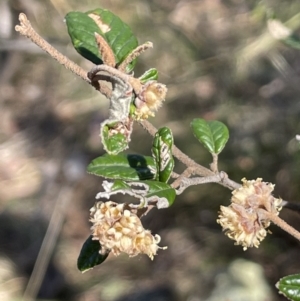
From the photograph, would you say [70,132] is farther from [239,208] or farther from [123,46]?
[239,208]

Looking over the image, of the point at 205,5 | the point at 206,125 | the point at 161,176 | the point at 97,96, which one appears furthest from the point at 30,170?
the point at 161,176

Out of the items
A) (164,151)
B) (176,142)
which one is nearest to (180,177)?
(164,151)

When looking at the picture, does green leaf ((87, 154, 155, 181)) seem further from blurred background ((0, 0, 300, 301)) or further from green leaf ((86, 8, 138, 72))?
blurred background ((0, 0, 300, 301))

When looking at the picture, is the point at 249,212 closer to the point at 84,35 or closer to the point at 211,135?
the point at 211,135

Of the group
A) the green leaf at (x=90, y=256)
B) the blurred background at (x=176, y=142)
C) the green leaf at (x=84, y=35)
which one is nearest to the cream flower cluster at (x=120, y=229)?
the green leaf at (x=90, y=256)

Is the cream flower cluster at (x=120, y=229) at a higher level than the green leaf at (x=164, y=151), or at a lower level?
lower

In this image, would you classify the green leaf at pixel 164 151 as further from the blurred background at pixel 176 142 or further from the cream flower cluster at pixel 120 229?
the blurred background at pixel 176 142
